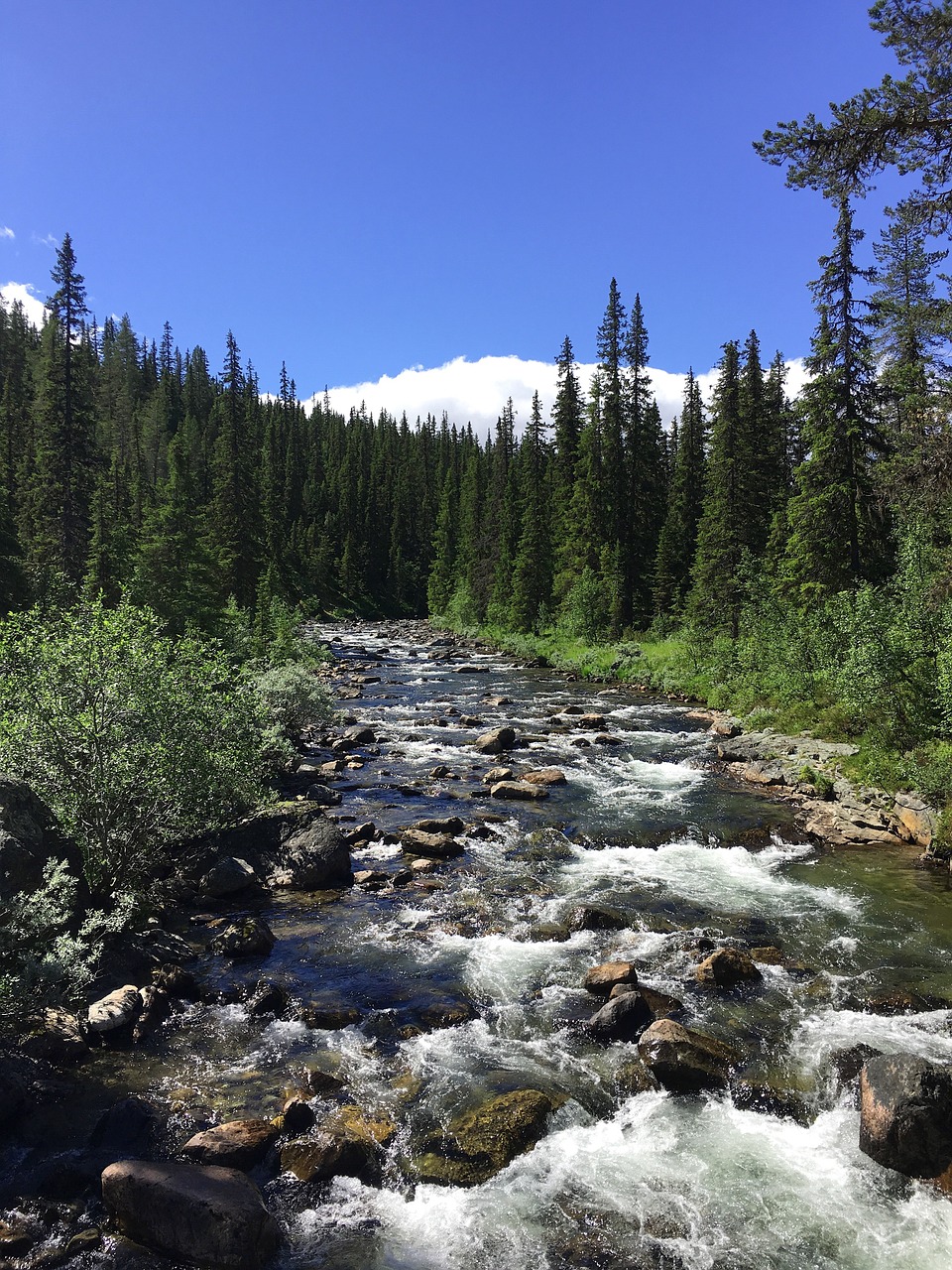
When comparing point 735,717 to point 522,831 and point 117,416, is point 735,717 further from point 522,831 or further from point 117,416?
point 117,416

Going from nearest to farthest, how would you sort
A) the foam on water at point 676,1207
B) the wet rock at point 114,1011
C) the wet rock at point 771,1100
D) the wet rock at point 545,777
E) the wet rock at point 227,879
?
the foam on water at point 676,1207
the wet rock at point 771,1100
the wet rock at point 114,1011
the wet rock at point 227,879
the wet rock at point 545,777

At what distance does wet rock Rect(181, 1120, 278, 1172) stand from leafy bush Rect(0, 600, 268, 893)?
17.2 feet

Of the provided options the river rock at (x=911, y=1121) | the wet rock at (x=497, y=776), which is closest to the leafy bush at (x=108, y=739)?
the wet rock at (x=497, y=776)

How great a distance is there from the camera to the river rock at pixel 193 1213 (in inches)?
234

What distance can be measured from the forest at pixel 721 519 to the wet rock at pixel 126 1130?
9054mm

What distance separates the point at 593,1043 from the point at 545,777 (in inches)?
459

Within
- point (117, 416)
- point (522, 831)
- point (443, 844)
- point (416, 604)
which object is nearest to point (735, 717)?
point (522, 831)

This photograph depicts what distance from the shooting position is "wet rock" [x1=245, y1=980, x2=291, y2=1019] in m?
9.70

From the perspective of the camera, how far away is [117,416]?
110 metres

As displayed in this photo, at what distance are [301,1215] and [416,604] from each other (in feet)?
336

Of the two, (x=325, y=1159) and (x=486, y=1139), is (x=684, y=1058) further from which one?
(x=325, y=1159)

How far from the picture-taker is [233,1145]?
278 inches

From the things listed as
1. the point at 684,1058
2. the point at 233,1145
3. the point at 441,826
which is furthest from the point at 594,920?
the point at 233,1145

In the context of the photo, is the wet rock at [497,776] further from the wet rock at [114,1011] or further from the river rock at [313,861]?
the wet rock at [114,1011]
